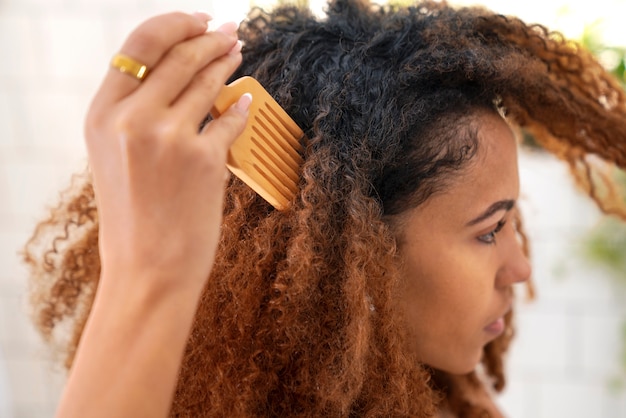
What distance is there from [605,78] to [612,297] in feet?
1.75

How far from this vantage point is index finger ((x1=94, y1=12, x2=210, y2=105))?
419 mm

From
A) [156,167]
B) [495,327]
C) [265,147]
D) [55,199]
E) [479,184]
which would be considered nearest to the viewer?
[156,167]

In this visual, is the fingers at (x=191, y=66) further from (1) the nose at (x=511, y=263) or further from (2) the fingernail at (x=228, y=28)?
(1) the nose at (x=511, y=263)

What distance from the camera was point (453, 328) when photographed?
2.34 ft

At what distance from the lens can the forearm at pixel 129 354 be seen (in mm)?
400

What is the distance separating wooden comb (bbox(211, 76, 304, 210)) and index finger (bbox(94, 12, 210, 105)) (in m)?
0.07

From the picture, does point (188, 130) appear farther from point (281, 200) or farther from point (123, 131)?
point (281, 200)

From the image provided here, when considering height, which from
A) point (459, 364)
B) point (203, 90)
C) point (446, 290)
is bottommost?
point (459, 364)

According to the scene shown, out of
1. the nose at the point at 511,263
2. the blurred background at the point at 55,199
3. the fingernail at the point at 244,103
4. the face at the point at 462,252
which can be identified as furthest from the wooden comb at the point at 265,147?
the blurred background at the point at 55,199

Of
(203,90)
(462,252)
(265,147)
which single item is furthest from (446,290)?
(203,90)

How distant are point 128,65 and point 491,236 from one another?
0.43m

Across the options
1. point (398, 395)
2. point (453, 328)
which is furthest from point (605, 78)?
point (398, 395)

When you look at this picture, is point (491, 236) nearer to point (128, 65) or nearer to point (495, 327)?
point (495, 327)

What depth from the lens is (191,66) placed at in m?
0.44
